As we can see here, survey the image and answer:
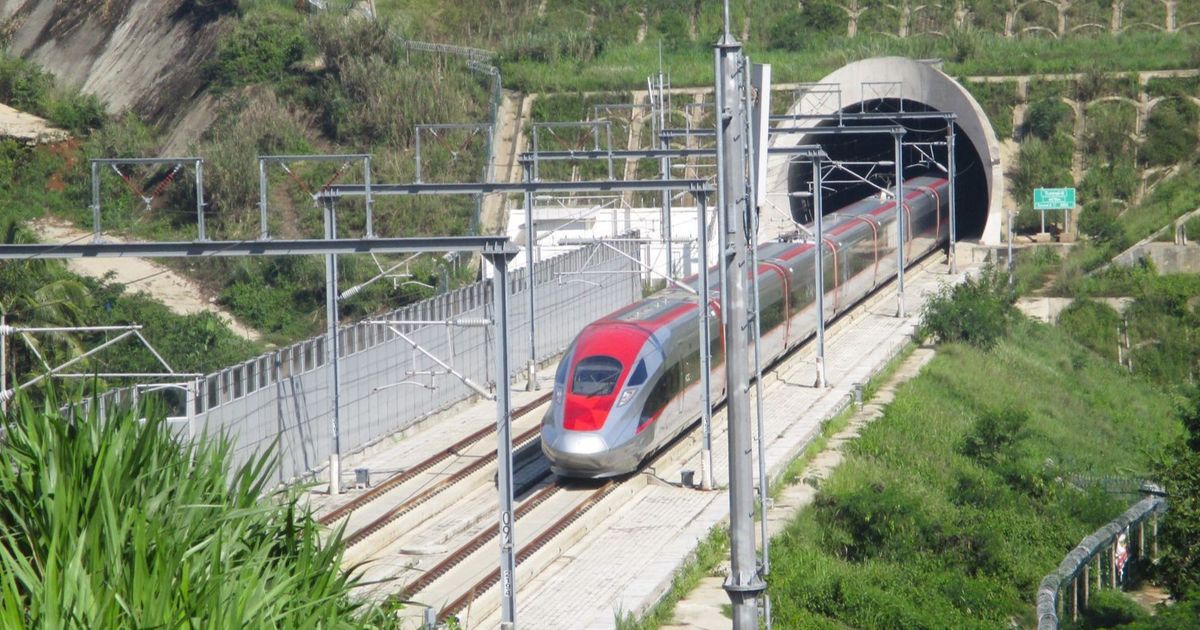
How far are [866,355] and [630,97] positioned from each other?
23.3m

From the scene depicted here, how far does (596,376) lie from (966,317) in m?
13.8

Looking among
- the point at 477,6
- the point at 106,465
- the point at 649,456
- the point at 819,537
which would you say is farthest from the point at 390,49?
the point at 106,465

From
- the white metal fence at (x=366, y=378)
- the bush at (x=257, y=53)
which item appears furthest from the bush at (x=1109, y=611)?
the bush at (x=257, y=53)

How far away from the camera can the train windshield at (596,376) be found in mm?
21797

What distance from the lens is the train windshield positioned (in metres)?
21.8

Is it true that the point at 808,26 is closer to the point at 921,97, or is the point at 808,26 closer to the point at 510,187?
the point at 921,97

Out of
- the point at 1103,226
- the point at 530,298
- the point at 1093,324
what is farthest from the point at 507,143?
the point at 530,298

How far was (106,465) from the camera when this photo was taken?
34.3 feet

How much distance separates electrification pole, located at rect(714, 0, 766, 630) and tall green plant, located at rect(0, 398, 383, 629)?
273cm

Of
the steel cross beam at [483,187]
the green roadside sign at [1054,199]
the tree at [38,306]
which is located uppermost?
the steel cross beam at [483,187]

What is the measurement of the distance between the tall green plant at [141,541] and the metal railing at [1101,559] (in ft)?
25.5

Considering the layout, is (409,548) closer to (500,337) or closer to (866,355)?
(500,337)

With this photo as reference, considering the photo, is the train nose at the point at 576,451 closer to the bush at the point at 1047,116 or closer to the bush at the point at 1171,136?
the bush at the point at 1047,116

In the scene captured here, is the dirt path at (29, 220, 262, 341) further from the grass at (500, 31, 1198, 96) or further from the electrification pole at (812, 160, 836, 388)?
the electrification pole at (812, 160, 836, 388)
